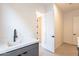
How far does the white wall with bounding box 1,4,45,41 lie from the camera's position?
1591mm

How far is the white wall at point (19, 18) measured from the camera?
1591 millimetres

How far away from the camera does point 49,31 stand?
5.52ft

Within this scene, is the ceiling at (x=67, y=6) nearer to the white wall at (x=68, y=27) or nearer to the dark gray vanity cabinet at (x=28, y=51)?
the white wall at (x=68, y=27)

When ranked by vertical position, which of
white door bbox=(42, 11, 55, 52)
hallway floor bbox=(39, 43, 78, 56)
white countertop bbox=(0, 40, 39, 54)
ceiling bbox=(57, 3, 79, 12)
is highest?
ceiling bbox=(57, 3, 79, 12)

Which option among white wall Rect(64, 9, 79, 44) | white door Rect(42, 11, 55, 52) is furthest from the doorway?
white wall Rect(64, 9, 79, 44)

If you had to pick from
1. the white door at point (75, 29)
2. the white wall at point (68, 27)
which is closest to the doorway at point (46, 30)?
the white wall at point (68, 27)

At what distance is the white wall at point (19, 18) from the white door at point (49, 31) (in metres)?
0.13

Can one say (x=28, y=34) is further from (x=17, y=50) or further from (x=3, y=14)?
(x=3, y=14)

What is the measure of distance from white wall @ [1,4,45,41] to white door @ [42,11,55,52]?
127 millimetres

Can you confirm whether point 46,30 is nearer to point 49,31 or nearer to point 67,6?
point 49,31

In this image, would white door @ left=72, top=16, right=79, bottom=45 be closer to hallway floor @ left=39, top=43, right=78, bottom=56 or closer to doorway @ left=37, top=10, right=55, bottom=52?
hallway floor @ left=39, top=43, right=78, bottom=56

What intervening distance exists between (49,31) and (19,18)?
0.50 metres

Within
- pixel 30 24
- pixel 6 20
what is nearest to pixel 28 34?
pixel 30 24

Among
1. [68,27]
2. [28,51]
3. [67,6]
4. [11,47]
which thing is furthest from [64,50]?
[11,47]
